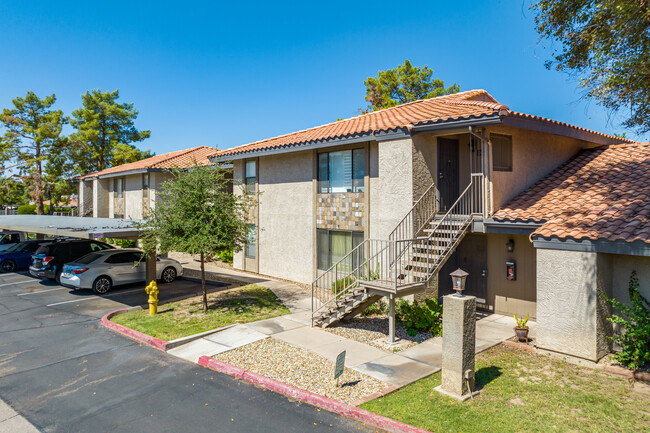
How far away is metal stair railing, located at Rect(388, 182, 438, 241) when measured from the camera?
1169cm

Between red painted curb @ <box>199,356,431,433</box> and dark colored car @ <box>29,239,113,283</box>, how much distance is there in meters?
12.4

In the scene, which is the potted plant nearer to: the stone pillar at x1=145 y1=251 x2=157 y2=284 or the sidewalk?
the sidewalk

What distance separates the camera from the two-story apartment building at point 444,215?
8945 millimetres

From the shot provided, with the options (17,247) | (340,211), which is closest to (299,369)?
(340,211)

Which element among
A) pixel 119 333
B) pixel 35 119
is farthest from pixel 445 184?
pixel 35 119

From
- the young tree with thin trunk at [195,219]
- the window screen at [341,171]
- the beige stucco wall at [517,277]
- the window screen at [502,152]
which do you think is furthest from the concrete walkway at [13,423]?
the window screen at [502,152]

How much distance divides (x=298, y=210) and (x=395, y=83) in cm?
2298

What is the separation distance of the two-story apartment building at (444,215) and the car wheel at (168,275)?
17.5 feet

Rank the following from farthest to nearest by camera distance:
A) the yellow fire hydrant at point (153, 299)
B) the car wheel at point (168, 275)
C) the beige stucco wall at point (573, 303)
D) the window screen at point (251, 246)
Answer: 1. the window screen at point (251, 246)
2. the car wheel at point (168, 275)
3. the yellow fire hydrant at point (153, 299)
4. the beige stucco wall at point (573, 303)

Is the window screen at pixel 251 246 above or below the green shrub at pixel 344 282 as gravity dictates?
above

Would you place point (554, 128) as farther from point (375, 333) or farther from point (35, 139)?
point (35, 139)

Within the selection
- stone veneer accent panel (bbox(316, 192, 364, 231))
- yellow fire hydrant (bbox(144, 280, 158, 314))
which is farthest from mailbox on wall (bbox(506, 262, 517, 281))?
yellow fire hydrant (bbox(144, 280, 158, 314))

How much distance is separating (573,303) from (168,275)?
49.0ft

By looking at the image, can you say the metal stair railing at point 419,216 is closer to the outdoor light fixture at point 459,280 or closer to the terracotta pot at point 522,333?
the terracotta pot at point 522,333
